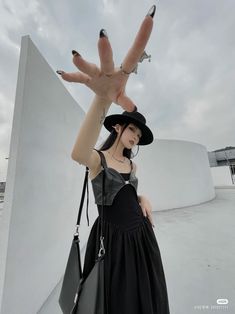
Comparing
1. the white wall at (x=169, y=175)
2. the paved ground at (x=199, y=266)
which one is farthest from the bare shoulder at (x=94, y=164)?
the white wall at (x=169, y=175)

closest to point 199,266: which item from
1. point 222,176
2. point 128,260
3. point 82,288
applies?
point 128,260

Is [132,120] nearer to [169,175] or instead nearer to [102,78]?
[102,78]

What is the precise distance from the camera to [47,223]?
841mm

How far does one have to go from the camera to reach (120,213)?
532 millimetres

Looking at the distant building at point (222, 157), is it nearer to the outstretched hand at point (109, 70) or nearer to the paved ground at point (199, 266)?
the paved ground at point (199, 266)

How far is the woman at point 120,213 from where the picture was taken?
0.35m

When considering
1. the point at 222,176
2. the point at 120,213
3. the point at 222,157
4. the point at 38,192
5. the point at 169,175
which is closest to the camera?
the point at 120,213

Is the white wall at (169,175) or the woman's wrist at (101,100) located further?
the white wall at (169,175)

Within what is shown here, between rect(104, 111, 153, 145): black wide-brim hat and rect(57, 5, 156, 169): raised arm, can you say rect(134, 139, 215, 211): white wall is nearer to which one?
rect(104, 111, 153, 145): black wide-brim hat

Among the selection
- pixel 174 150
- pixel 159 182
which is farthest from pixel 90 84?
pixel 174 150

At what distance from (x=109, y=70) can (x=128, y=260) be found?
0.56m

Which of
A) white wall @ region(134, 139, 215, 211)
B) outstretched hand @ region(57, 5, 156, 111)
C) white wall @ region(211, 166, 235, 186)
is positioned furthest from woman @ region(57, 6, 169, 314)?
white wall @ region(211, 166, 235, 186)

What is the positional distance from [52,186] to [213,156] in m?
13.4

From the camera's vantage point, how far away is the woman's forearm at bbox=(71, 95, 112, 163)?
409 millimetres
